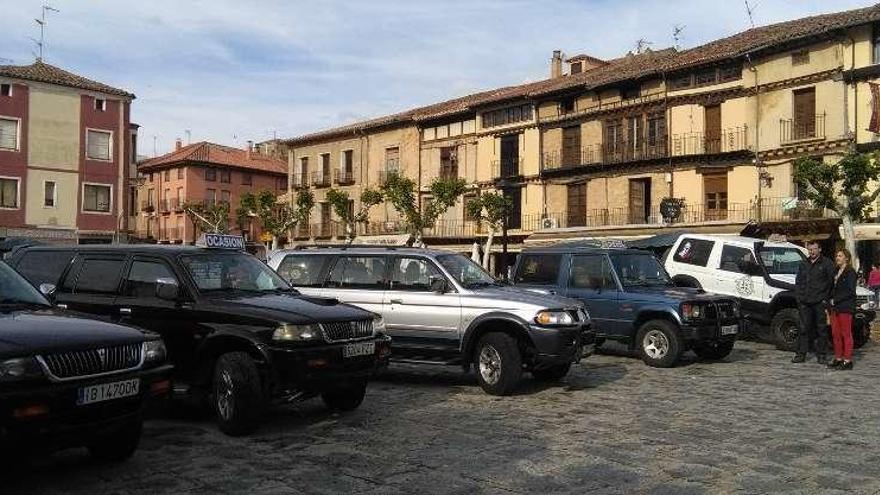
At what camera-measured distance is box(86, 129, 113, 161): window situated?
4597cm

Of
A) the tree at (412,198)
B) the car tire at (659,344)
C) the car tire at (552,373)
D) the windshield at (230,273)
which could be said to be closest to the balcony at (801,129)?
the tree at (412,198)

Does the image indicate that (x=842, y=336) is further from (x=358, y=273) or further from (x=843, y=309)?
(x=358, y=273)

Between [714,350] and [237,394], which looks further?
[714,350]

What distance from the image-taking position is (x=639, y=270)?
44.5ft

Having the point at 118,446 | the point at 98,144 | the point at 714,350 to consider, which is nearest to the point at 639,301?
the point at 714,350

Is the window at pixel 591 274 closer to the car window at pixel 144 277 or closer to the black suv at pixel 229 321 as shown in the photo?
the black suv at pixel 229 321

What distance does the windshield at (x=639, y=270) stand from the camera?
13344mm

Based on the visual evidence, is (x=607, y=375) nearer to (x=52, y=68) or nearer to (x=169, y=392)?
(x=169, y=392)

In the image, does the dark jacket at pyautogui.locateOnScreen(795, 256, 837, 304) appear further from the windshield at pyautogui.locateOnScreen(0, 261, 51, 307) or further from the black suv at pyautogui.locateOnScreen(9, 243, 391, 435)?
the windshield at pyautogui.locateOnScreen(0, 261, 51, 307)

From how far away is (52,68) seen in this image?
152 feet

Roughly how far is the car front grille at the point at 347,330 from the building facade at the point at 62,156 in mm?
40905

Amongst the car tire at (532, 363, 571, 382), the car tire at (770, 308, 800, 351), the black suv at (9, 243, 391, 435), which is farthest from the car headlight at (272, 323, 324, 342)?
the car tire at (770, 308, 800, 351)

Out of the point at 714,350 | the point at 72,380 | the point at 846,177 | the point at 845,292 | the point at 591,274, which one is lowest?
the point at 714,350

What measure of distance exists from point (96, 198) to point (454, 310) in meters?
41.8
